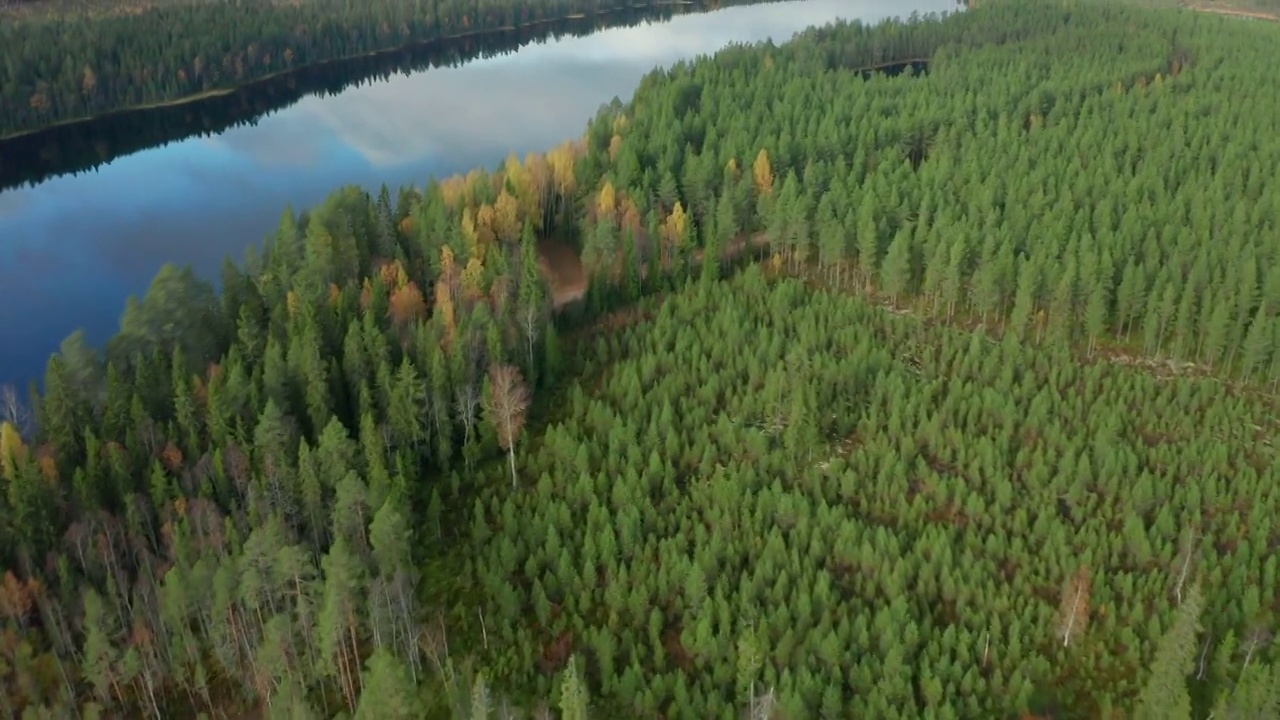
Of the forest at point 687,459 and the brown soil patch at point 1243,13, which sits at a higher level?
the brown soil patch at point 1243,13

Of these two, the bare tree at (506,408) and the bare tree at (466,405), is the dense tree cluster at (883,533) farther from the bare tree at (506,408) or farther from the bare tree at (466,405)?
the bare tree at (466,405)

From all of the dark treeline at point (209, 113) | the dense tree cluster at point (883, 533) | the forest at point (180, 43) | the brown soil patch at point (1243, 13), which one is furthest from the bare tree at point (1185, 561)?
the brown soil patch at point (1243, 13)

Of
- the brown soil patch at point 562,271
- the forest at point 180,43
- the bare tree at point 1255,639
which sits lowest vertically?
the bare tree at point 1255,639

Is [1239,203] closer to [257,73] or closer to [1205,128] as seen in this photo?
[1205,128]

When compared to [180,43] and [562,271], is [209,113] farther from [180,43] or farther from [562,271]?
[562,271]

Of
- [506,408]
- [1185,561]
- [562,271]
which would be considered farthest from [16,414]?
[1185,561]

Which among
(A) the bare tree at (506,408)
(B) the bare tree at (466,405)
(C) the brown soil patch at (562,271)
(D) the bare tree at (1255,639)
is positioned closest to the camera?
(D) the bare tree at (1255,639)

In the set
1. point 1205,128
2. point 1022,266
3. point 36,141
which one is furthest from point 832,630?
point 36,141
